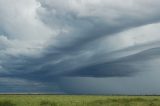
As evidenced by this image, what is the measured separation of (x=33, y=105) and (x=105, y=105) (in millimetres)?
18006

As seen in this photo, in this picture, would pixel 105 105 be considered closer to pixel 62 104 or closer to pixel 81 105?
pixel 81 105

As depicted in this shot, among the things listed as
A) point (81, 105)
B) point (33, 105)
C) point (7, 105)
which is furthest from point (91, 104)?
point (7, 105)

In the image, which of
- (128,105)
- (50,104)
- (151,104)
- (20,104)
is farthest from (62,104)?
(151,104)

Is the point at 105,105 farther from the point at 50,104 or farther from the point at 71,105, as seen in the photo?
the point at 50,104

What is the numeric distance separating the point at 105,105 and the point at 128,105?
5639 mm

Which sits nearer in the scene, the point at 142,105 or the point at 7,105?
the point at 142,105

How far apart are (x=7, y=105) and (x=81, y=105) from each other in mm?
19333

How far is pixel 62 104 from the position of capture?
3228 inches

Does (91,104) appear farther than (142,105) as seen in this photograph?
Yes

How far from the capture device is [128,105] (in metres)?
76.2

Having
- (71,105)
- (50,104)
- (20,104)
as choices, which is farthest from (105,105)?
(20,104)

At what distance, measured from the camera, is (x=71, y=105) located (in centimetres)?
7962

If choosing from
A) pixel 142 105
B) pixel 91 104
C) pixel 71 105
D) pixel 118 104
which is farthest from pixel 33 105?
pixel 142 105

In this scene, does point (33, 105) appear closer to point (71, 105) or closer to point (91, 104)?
point (71, 105)
